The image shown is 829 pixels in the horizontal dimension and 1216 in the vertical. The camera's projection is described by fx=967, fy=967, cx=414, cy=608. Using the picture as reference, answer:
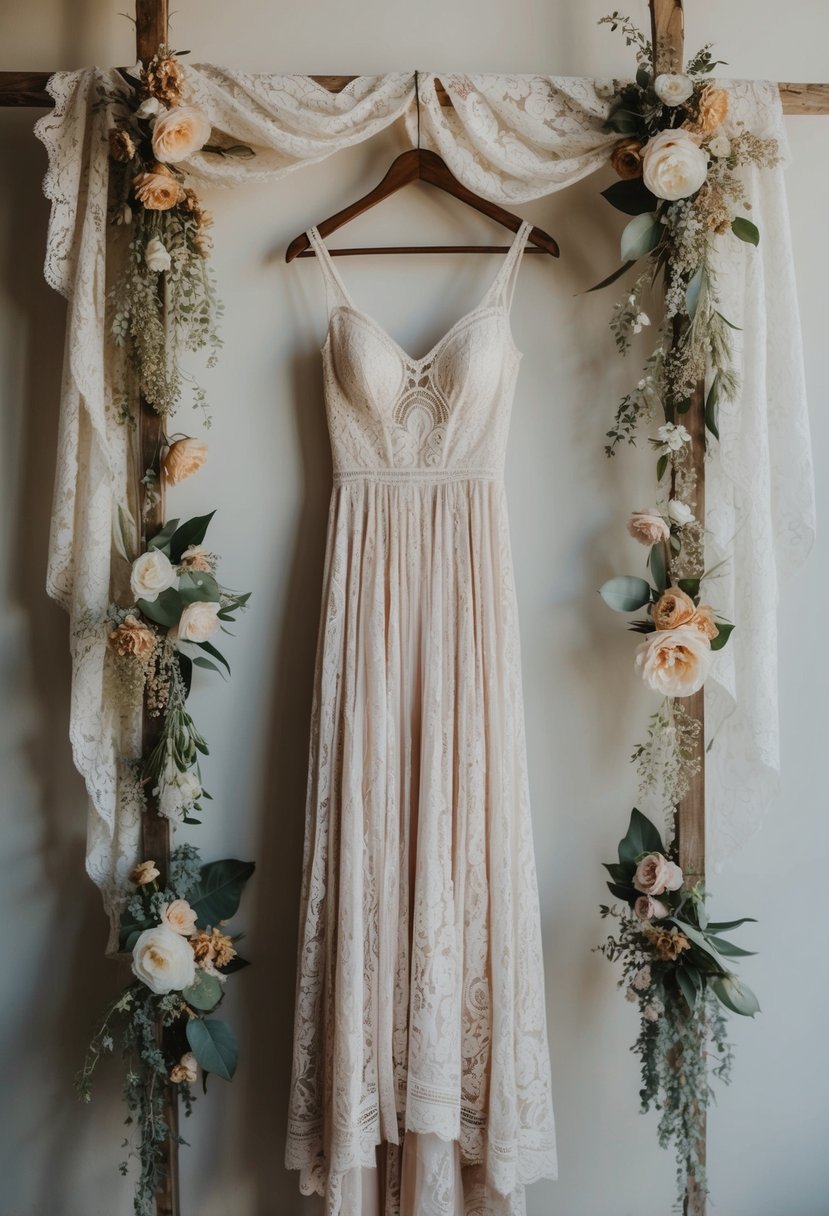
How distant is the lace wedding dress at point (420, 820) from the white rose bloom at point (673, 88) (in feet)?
1.35

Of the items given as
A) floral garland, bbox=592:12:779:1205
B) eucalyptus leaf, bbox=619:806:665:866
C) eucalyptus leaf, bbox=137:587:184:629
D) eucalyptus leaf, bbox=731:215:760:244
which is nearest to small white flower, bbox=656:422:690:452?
floral garland, bbox=592:12:779:1205

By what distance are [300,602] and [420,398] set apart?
515mm

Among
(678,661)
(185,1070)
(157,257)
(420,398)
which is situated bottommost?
(185,1070)

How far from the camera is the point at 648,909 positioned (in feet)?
6.15

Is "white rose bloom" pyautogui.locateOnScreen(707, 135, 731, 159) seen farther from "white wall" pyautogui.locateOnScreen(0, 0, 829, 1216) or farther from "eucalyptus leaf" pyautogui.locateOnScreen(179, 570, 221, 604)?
"eucalyptus leaf" pyautogui.locateOnScreen(179, 570, 221, 604)

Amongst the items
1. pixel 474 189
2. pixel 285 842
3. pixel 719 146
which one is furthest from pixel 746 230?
pixel 285 842

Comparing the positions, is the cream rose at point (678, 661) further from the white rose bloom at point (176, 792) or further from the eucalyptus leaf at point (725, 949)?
the white rose bloom at point (176, 792)

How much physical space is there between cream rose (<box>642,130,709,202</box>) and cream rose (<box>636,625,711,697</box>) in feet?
2.75

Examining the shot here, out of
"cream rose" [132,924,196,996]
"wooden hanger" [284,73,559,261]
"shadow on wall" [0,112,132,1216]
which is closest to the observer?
"cream rose" [132,924,196,996]

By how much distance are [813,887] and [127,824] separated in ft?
4.94

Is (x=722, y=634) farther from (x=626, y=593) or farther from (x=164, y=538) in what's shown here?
(x=164, y=538)

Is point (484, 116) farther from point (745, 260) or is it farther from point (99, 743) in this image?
point (99, 743)

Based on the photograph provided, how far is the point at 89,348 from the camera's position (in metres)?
1.91

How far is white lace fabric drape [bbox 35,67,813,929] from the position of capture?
6.30 ft
